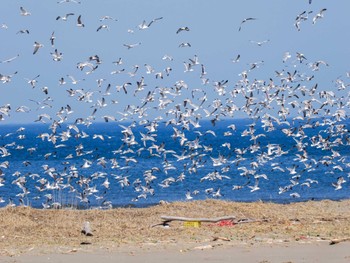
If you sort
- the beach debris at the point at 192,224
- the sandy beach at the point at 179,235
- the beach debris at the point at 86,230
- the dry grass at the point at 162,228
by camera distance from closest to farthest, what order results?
1. the sandy beach at the point at 179,235
2. the dry grass at the point at 162,228
3. the beach debris at the point at 86,230
4. the beach debris at the point at 192,224

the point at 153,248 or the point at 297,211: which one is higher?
the point at 297,211

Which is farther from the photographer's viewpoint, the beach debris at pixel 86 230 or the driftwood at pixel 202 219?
the driftwood at pixel 202 219

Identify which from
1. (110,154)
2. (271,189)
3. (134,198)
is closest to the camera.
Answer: (134,198)

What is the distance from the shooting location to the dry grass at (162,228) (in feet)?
60.3

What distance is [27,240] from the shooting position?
18625 mm

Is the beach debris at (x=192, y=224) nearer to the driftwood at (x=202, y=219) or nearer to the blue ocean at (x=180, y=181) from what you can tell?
the driftwood at (x=202, y=219)

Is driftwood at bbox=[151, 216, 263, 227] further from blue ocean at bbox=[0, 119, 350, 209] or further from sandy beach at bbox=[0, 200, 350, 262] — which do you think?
blue ocean at bbox=[0, 119, 350, 209]

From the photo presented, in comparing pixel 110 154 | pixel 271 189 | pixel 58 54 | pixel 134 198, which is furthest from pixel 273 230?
pixel 110 154

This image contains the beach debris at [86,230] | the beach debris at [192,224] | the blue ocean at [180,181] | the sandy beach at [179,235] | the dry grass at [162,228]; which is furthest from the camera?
the blue ocean at [180,181]

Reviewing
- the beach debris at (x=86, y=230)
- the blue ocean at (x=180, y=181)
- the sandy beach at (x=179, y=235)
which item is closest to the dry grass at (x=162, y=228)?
the sandy beach at (x=179, y=235)

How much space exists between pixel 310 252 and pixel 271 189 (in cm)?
2686

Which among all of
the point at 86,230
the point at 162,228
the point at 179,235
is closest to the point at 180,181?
the point at 162,228

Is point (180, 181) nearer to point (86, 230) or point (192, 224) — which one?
point (192, 224)

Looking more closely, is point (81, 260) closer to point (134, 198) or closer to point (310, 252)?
point (310, 252)
